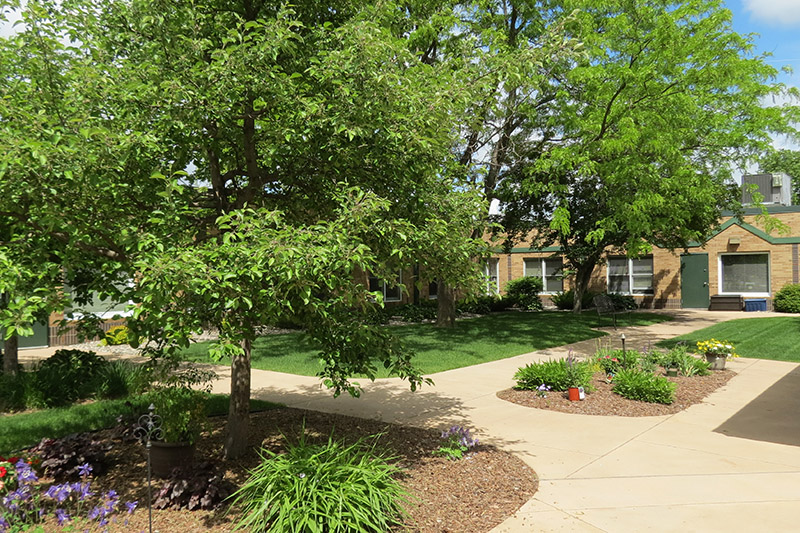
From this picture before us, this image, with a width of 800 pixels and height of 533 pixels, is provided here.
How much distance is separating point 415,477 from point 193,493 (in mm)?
1961

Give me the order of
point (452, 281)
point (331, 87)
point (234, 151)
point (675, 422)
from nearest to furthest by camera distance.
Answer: point (331, 87)
point (452, 281)
point (234, 151)
point (675, 422)

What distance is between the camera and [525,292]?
30.8 metres

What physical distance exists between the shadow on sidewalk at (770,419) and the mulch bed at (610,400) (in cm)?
77

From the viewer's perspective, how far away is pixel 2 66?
172 inches

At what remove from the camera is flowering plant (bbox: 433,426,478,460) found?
5742 millimetres

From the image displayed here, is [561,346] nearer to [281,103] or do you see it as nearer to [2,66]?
[281,103]

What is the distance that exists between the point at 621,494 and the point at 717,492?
0.86m

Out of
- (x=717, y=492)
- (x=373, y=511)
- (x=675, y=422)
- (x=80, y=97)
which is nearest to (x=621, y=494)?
(x=717, y=492)

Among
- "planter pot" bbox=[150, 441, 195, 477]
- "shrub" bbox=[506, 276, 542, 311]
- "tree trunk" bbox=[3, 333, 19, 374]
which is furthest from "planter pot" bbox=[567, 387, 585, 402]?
"shrub" bbox=[506, 276, 542, 311]

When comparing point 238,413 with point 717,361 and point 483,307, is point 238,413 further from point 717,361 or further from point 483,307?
point 483,307

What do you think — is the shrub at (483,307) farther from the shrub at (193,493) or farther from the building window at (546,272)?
the shrub at (193,493)

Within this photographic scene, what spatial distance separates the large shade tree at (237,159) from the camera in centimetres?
356

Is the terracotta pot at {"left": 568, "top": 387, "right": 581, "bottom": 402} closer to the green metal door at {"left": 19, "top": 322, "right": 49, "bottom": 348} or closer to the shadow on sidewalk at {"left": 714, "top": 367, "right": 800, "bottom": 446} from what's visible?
the shadow on sidewalk at {"left": 714, "top": 367, "right": 800, "bottom": 446}

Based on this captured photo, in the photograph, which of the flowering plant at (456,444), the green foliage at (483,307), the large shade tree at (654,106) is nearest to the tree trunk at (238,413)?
the flowering plant at (456,444)
